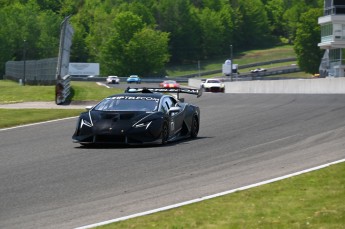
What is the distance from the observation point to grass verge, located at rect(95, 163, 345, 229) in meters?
8.83

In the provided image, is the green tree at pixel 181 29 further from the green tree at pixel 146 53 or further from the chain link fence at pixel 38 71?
the chain link fence at pixel 38 71

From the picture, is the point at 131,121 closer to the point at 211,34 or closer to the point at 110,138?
the point at 110,138

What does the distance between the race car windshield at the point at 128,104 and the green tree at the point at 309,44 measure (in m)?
128

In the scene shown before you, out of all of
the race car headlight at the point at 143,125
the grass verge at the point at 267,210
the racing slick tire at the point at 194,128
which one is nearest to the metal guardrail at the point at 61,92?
the racing slick tire at the point at 194,128

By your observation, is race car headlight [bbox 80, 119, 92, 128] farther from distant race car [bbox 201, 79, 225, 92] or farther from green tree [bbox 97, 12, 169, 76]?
green tree [bbox 97, 12, 169, 76]

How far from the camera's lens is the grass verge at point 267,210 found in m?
8.83

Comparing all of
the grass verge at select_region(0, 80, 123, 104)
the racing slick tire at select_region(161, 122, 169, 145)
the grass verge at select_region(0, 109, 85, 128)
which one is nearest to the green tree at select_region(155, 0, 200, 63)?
the grass verge at select_region(0, 80, 123, 104)

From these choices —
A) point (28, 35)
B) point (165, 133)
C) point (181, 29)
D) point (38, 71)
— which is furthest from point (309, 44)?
point (165, 133)

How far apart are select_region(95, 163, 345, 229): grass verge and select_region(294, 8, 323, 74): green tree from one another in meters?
135

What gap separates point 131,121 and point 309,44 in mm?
133385

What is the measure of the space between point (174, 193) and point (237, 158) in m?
3.87

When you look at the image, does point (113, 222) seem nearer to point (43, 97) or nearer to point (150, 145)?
point (150, 145)

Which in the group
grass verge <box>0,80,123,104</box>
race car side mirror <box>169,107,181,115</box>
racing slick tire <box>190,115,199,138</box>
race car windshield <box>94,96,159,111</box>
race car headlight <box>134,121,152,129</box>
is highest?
race car windshield <box>94,96,159,111</box>

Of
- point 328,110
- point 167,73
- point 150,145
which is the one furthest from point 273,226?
point 167,73
